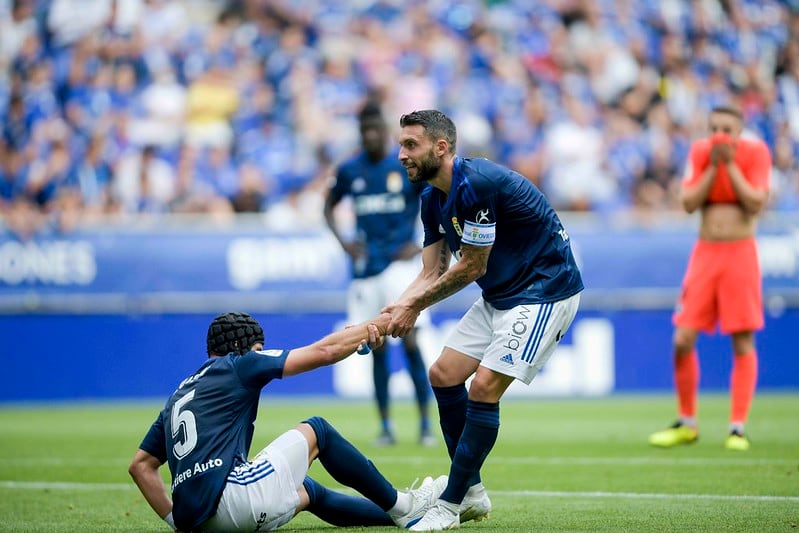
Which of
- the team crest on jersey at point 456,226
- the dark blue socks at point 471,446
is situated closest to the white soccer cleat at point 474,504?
the dark blue socks at point 471,446

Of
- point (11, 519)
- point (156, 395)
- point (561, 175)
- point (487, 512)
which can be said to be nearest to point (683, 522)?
point (487, 512)

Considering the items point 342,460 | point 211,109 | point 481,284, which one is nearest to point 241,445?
point 342,460

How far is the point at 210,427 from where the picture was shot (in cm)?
572

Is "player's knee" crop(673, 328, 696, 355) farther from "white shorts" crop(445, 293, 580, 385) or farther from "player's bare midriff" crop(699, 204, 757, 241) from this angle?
"white shorts" crop(445, 293, 580, 385)

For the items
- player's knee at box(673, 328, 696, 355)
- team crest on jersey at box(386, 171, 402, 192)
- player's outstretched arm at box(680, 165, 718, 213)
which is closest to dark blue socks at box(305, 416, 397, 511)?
player's knee at box(673, 328, 696, 355)

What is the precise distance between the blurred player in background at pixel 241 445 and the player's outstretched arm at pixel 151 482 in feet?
0.09

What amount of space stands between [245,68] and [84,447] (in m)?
10.2

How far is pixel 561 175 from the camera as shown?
18.7 meters

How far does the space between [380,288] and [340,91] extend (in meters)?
9.03

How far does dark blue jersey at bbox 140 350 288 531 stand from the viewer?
5660 millimetres

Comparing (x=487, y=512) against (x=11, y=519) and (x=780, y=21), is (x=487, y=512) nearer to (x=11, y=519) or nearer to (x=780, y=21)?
(x=11, y=519)

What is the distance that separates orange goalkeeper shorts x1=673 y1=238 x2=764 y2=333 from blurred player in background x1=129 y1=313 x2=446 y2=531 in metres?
4.91

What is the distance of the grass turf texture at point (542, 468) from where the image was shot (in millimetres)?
6574

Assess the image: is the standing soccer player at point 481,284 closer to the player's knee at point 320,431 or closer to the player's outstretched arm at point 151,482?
the player's knee at point 320,431
